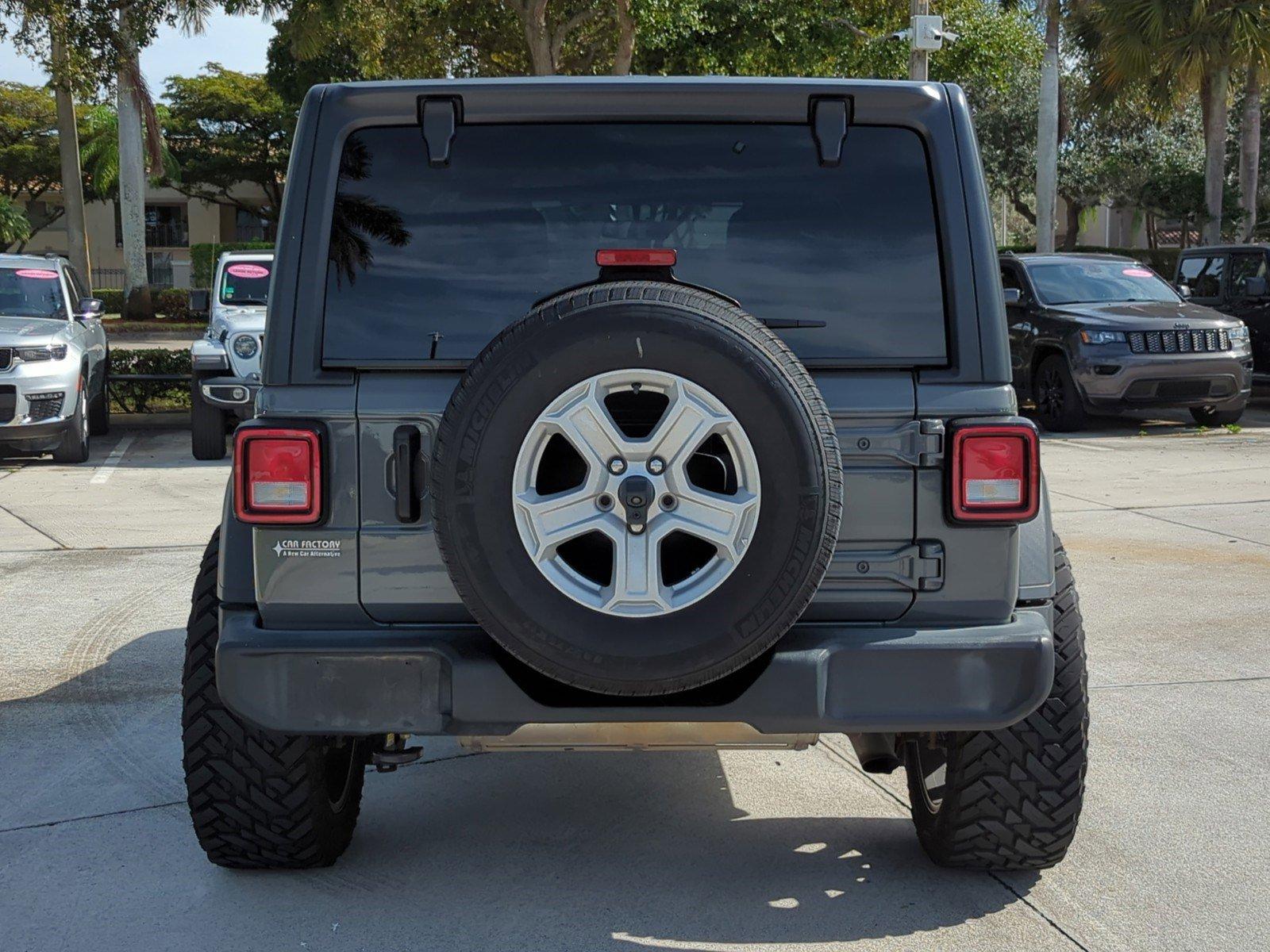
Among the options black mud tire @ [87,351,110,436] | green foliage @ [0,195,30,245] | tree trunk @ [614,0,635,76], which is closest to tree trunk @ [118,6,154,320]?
A: tree trunk @ [614,0,635,76]

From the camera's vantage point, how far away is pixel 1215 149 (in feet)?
93.7

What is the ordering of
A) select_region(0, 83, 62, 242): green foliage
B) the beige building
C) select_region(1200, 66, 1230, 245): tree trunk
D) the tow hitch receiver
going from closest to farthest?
1. the tow hitch receiver
2. select_region(1200, 66, 1230, 245): tree trunk
3. select_region(0, 83, 62, 242): green foliage
4. the beige building

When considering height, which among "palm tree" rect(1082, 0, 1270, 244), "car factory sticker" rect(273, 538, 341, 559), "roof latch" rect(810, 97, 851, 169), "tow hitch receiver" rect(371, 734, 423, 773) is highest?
"palm tree" rect(1082, 0, 1270, 244)

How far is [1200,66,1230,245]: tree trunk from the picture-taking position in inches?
1082

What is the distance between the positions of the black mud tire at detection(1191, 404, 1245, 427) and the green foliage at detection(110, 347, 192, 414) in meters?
10.5

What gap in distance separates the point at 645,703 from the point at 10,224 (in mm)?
54853

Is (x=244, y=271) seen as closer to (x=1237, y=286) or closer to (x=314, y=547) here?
(x=1237, y=286)

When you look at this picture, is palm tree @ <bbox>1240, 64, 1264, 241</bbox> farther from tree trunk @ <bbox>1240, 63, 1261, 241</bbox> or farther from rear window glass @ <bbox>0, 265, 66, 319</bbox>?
rear window glass @ <bbox>0, 265, 66, 319</bbox>

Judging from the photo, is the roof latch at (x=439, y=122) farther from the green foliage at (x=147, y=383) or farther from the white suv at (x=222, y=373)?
the green foliage at (x=147, y=383)

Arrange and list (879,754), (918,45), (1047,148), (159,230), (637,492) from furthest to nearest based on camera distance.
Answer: (159,230) < (1047,148) < (918,45) < (879,754) < (637,492)

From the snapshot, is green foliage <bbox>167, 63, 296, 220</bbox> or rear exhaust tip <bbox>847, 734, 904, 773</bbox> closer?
rear exhaust tip <bbox>847, 734, 904, 773</bbox>

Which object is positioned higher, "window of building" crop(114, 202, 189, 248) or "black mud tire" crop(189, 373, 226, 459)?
"window of building" crop(114, 202, 189, 248)

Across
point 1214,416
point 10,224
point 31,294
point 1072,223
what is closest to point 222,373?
point 31,294

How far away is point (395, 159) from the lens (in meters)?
3.32
